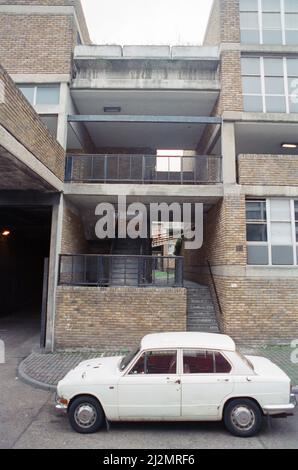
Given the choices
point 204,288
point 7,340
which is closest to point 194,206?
point 204,288

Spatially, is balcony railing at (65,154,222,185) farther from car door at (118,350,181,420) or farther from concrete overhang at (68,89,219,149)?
car door at (118,350,181,420)

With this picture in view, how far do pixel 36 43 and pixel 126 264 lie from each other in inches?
329

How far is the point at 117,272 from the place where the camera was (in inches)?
431

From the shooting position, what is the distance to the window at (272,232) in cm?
975

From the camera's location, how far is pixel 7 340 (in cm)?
1004

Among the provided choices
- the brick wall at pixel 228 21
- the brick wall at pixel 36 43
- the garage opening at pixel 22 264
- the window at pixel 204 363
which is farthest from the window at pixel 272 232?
the brick wall at pixel 36 43

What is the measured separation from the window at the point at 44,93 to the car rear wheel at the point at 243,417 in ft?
33.7

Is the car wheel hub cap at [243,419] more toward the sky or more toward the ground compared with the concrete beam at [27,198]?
more toward the ground

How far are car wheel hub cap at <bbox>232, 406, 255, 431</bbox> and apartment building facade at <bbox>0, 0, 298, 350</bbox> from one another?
14.5 ft

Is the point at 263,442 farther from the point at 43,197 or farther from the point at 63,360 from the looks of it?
the point at 43,197

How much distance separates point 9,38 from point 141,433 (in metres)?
12.3

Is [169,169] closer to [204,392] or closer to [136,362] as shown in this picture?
[136,362]

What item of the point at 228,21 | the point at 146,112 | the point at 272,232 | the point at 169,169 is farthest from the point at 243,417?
the point at 228,21

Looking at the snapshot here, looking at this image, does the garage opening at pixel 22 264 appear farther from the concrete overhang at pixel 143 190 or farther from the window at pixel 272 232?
the window at pixel 272 232
